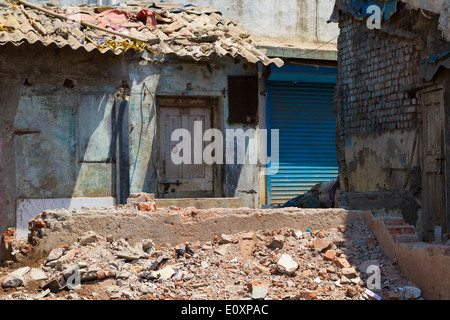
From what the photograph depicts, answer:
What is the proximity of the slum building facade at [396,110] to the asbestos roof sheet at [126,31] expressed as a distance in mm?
2371

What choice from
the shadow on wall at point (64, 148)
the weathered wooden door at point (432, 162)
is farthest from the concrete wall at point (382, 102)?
the shadow on wall at point (64, 148)

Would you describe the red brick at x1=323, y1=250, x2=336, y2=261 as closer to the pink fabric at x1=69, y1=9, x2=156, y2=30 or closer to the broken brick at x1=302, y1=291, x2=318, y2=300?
the broken brick at x1=302, y1=291, x2=318, y2=300

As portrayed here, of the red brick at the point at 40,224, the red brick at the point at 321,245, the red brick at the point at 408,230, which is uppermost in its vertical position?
the red brick at the point at 40,224

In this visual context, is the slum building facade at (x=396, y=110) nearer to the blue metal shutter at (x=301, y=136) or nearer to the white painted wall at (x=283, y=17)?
the blue metal shutter at (x=301, y=136)

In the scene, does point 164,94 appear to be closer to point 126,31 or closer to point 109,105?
point 109,105

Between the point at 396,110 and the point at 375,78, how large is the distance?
98 centimetres

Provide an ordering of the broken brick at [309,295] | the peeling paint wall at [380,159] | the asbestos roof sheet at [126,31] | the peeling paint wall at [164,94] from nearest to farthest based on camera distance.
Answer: the broken brick at [309,295] → the asbestos roof sheet at [126,31] → the peeling paint wall at [164,94] → the peeling paint wall at [380,159]

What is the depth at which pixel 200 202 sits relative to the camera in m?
8.95

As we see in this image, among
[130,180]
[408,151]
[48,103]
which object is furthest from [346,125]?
[48,103]

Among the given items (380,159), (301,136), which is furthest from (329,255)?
(301,136)

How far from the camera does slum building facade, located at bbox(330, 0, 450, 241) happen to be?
30.6ft

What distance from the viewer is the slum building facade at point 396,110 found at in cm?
933
